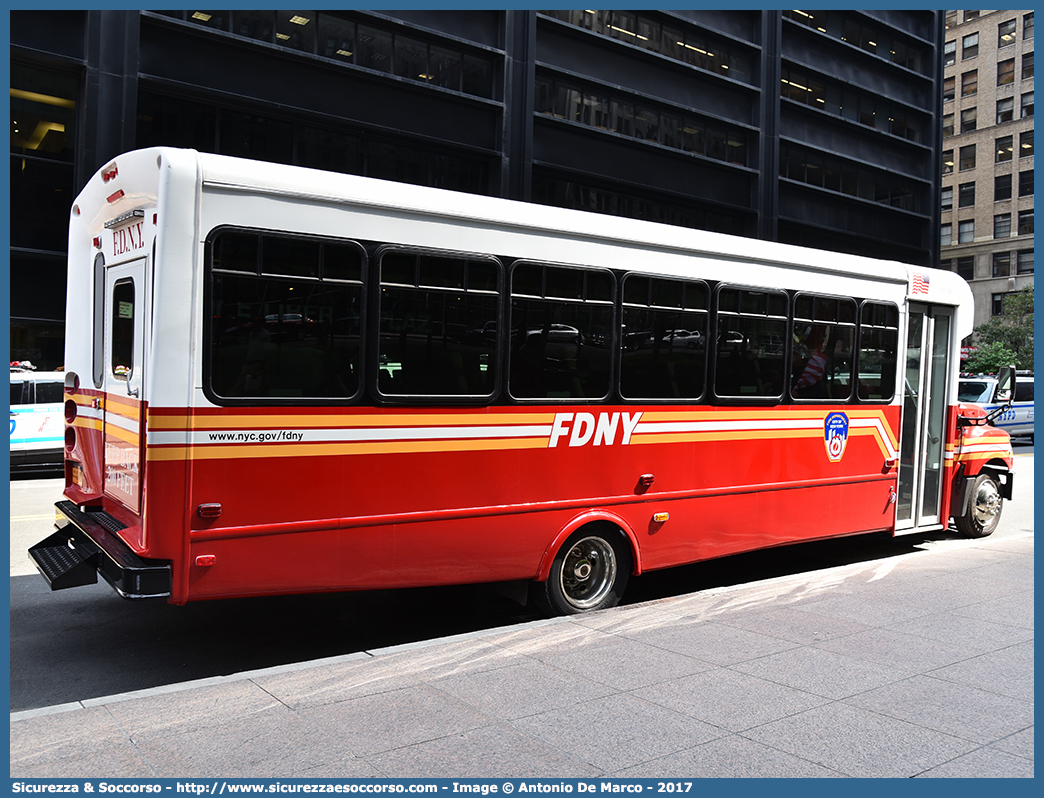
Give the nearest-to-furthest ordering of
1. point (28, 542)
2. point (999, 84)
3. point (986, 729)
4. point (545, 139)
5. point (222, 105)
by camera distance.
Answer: point (986, 729)
point (28, 542)
point (222, 105)
point (545, 139)
point (999, 84)

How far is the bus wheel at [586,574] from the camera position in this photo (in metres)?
6.68

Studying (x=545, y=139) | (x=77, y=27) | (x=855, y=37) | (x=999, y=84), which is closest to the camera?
(x=77, y=27)

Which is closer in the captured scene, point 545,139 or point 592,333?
point 592,333

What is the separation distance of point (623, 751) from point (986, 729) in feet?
6.28

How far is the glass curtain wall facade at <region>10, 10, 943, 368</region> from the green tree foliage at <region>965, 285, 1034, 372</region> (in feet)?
21.5

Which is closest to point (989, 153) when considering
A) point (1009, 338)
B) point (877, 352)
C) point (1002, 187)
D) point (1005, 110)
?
point (1002, 187)

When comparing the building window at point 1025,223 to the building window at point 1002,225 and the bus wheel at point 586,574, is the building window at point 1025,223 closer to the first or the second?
the building window at point 1002,225

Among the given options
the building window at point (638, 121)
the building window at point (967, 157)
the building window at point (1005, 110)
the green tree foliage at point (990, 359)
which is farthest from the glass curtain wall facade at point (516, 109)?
the building window at point (967, 157)

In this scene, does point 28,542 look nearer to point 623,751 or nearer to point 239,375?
point 239,375

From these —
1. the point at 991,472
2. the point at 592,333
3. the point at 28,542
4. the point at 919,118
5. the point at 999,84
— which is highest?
the point at 999,84

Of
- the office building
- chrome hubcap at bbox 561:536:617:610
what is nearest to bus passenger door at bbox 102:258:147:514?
chrome hubcap at bbox 561:536:617:610

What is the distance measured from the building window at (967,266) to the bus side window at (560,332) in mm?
70596

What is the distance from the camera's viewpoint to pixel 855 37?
37781 millimetres

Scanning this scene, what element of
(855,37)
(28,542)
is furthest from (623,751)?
(855,37)
